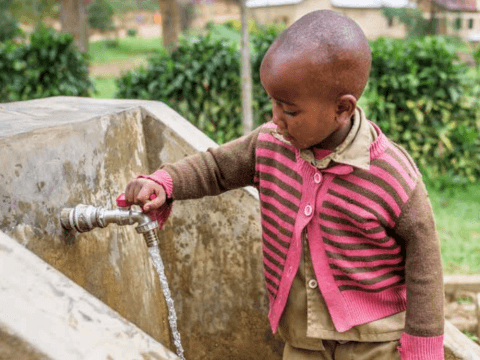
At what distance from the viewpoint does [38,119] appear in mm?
2098

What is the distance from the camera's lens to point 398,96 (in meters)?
5.62

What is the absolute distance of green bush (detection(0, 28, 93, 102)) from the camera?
6355 millimetres

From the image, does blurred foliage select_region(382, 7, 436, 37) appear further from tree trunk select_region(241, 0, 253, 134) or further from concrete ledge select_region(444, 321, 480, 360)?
concrete ledge select_region(444, 321, 480, 360)

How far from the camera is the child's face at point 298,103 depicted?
1.51 m

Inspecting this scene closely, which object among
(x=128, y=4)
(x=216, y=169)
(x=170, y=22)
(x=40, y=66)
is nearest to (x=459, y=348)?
(x=216, y=169)

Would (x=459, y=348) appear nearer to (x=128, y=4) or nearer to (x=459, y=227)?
(x=459, y=227)

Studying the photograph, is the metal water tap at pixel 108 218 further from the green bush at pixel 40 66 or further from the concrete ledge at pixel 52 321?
the green bush at pixel 40 66

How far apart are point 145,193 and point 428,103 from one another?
430 cm

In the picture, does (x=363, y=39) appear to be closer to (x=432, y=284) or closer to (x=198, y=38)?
(x=432, y=284)

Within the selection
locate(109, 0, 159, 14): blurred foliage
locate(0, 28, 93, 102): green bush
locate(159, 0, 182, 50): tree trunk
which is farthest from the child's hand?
locate(109, 0, 159, 14): blurred foliage

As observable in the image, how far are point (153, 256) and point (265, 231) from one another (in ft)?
1.18

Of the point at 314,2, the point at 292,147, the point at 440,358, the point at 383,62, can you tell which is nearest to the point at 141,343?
the point at 292,147

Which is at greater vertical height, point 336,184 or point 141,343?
point 336,184

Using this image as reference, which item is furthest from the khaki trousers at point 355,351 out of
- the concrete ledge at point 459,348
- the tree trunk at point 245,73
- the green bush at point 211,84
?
the green bush at point 211,84
